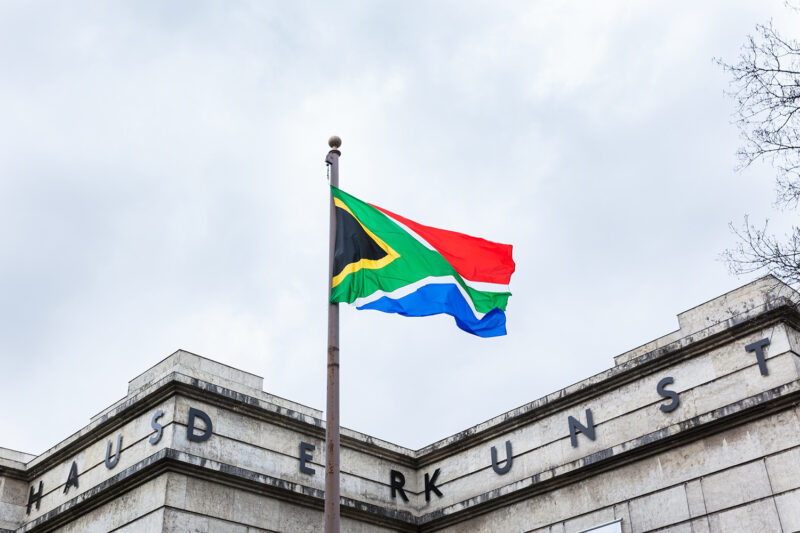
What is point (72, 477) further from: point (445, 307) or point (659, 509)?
point (659, 509)

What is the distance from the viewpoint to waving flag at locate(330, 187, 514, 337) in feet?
54.0

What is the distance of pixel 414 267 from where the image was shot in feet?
56.5

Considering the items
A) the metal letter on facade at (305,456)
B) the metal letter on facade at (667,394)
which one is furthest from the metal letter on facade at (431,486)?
the metal letter on facade at (667,394)

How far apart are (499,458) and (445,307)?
27.4 feet

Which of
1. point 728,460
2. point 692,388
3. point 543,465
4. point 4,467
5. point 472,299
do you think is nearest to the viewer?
point 472,299

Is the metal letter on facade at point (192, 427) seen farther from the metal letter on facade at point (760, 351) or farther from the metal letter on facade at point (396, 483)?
the metal letter on facade at point (760, 351)

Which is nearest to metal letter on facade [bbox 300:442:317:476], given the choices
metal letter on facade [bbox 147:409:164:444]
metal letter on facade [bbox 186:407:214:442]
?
metal letter on facade [bbox 186:407:214:442]

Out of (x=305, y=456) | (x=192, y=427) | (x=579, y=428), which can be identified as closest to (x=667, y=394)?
(x=579, y=428)

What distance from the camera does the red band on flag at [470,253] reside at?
17984 millimetres

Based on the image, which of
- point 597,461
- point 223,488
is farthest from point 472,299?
point 223,488

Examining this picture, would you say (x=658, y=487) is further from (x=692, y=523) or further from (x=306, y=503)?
(x=306, y=503)

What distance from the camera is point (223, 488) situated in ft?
71.4

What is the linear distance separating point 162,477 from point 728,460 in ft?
40.4

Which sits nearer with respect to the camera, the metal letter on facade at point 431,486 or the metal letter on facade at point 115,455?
the metal letter on facade at point 115,455
